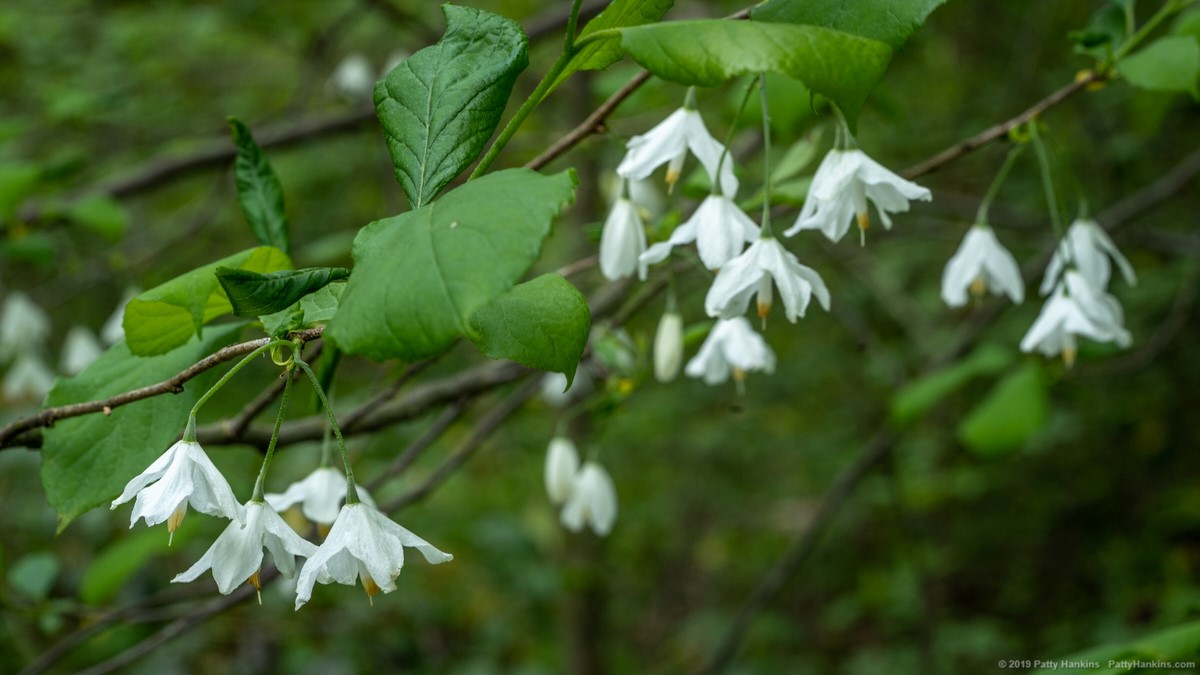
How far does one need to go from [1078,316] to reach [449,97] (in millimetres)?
1276

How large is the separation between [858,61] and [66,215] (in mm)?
2665

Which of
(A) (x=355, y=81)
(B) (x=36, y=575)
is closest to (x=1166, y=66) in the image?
(B) (x=36, y=575)

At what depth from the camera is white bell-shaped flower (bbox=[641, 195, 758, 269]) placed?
129cm

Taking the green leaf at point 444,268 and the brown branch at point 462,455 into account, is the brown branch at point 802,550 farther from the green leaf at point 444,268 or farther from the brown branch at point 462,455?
the green leaf at point 444,268

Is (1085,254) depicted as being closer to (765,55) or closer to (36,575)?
(765,55)

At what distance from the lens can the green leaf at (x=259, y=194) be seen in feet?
4.43

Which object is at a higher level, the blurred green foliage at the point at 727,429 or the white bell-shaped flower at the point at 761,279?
the white bell-shaped flower at the point at 761,279

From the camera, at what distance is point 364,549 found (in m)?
1.01

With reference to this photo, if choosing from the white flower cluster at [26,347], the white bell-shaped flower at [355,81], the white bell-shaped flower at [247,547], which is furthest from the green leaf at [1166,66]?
the white bell-shaped flower at [355,81]

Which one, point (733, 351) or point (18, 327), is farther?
point (18, 327)

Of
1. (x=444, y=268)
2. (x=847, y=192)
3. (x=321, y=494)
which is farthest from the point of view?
(x=321, y=494)

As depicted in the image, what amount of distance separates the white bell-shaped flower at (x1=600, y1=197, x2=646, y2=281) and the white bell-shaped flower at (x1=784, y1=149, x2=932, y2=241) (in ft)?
0.95

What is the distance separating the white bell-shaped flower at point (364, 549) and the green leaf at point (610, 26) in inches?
19.5

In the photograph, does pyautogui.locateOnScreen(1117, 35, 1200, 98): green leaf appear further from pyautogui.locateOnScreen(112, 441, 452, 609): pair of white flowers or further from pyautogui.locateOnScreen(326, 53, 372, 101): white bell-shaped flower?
pyautogui.locateOnScreen(326, 53, 372, 101): white bell-shaped flower
